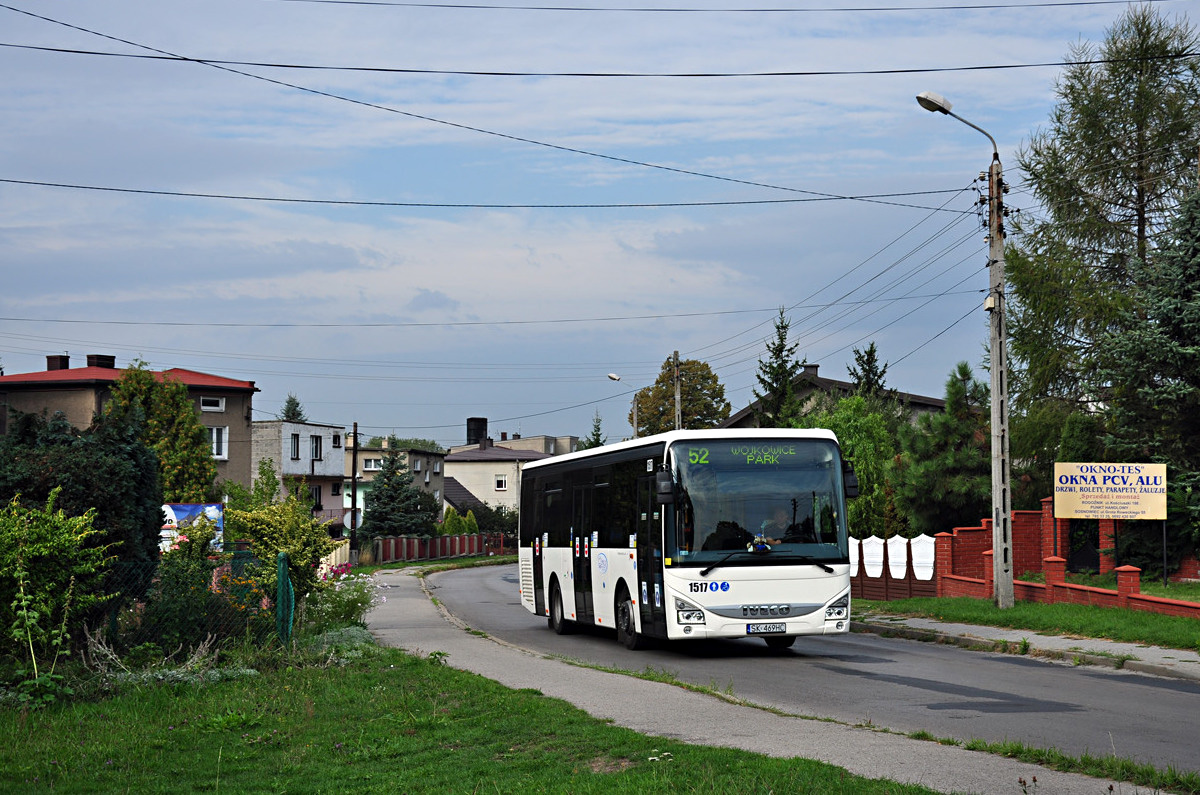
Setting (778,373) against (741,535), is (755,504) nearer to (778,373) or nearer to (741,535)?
(741,535)

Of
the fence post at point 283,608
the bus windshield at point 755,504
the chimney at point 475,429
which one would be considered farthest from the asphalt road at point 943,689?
the chimney at point 475,429

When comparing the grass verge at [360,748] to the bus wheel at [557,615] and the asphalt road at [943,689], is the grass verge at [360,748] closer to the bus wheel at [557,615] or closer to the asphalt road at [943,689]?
the asphalt road at [943,689]

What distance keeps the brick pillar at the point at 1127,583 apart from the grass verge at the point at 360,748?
40.1 feet

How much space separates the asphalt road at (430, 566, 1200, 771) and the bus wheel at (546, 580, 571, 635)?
63cm

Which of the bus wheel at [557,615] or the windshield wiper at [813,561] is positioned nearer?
the windshield wiper at [813,561]

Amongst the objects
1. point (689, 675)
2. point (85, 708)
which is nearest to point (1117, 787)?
point (689, 675)

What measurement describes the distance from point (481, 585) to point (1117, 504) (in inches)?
962

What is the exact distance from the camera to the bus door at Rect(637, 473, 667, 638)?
17312 mm

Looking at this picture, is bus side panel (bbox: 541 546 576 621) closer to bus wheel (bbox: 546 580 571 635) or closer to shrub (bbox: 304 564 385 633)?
bus wheel (bbox: 546 580 571 635)

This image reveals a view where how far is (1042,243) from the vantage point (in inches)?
1495

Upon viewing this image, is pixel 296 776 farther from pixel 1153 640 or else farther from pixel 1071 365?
pixel 1071 365

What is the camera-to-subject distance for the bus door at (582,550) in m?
21.0

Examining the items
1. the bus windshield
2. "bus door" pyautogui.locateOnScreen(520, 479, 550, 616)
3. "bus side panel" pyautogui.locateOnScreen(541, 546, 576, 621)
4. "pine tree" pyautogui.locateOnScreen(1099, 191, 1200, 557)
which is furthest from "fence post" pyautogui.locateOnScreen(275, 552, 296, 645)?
"pine tree" pyautogui.locateOnScreen(1099, 191, 1200, 557)

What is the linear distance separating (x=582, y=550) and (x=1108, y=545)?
12.4 m
